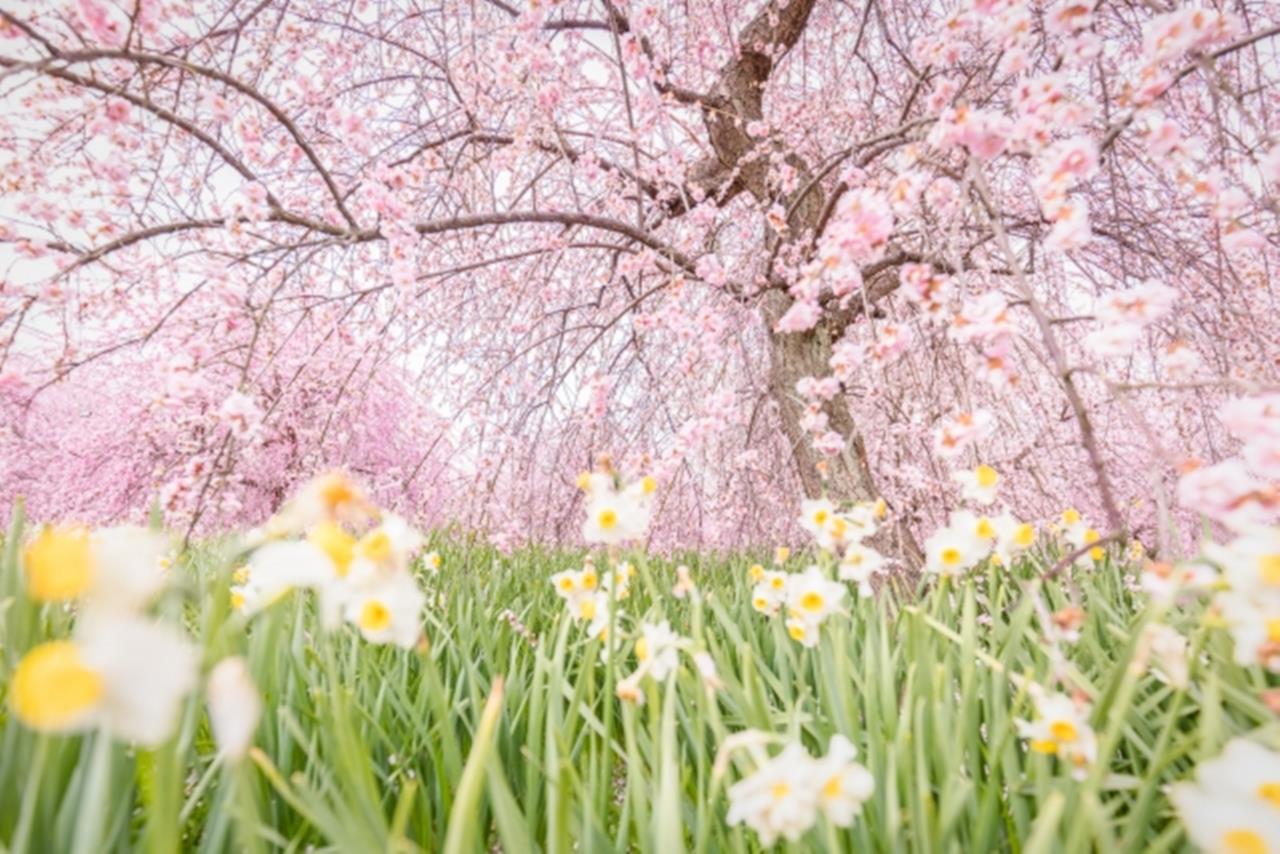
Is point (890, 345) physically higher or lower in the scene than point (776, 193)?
lower

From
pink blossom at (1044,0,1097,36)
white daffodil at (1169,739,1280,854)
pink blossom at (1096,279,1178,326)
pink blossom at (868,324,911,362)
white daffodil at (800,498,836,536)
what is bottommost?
white daffodil at (1169,739,1280,854)

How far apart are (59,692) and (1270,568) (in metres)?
0.88

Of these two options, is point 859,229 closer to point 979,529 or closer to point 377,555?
point 979,529

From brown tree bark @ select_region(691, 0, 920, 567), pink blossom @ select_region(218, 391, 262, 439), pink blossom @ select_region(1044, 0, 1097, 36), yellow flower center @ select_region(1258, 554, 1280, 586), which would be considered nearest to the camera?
yellow flower center @ select_region(1258, 554, 1280, 586)

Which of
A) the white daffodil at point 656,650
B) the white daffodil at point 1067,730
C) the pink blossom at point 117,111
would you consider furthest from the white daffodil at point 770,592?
the pink blossom at point 117,111

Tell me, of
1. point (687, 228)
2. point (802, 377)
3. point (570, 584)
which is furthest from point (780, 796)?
point (687, 228)

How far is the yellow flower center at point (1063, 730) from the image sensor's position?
2.31ft

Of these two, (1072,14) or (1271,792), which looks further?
(1072,14)

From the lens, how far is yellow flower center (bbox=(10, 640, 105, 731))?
1.10 ft

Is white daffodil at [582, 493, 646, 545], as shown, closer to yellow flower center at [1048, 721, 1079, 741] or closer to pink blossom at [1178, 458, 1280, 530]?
yellow flower center at [1048, 721, 1079, 741]

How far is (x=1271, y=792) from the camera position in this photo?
52 centimetres

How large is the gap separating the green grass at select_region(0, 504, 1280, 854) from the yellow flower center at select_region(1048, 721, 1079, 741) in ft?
0.09

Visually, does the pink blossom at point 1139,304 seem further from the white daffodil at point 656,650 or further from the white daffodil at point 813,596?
the white daffodil at point 656,650

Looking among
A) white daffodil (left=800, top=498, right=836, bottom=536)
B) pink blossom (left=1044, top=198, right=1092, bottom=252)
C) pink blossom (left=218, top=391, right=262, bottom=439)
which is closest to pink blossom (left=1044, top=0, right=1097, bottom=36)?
pink blossom (left=1044, top=198, right=1092, bottom=252)
